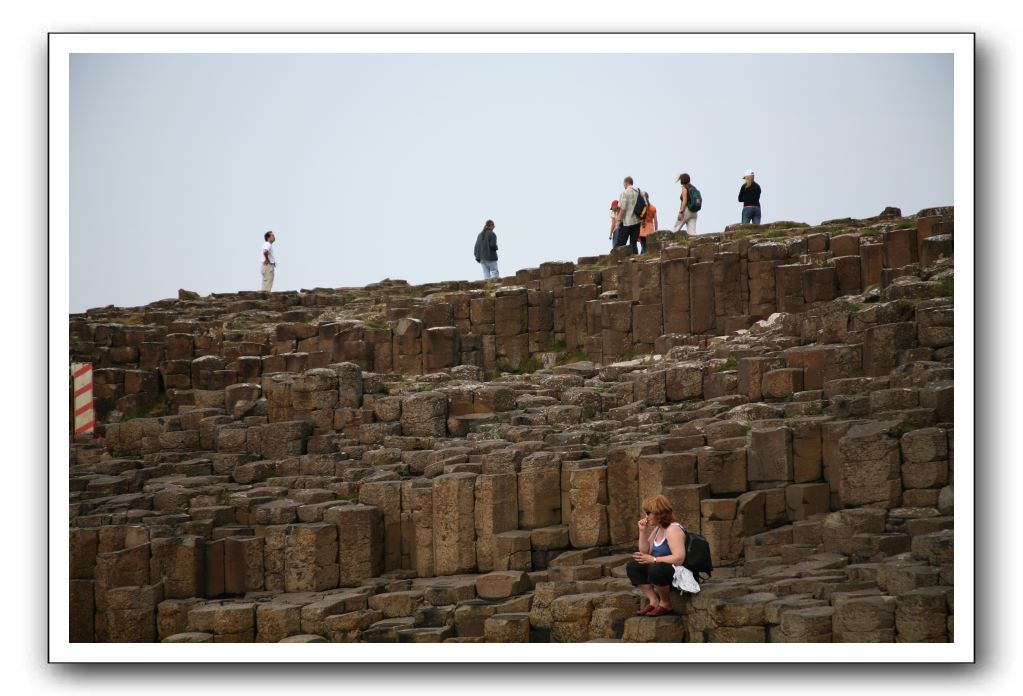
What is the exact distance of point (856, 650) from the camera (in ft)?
49.2

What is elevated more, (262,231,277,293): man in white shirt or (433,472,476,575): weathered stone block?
(262,231,277,293): man in white shirt

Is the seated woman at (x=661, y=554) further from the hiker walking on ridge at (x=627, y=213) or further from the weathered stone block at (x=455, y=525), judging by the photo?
the hiker walking on ridge at (x=627, y=213)

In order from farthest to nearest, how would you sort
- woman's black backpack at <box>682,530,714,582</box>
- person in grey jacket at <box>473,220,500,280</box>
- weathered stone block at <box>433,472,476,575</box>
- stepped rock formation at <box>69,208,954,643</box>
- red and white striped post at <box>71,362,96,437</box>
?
person in grey jacket at <box>473,220,500,280</box>, red and white striped post at <box>71,362,96,437</box>, weathered stone block at <box>433,472,476,575</box>, stepped rock formation at <box>69,208,954,643</box>, woman's black backpack at <box>682,530,714,582</box>

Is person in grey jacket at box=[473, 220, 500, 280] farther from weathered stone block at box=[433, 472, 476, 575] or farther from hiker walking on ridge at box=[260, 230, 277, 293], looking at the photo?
weathered stone block at box=[433, 472, 476, 575]

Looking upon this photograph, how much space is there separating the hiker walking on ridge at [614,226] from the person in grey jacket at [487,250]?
10.4 ft

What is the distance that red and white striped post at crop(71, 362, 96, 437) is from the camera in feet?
92.2

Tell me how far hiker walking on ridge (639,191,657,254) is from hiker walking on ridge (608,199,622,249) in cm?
53

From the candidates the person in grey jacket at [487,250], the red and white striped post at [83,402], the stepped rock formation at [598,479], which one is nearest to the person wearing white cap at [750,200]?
the stepped rock formation at [598,479]

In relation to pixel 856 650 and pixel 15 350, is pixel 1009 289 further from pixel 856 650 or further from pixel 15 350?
pixel 15 350

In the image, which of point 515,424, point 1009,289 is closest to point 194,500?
point 515,424

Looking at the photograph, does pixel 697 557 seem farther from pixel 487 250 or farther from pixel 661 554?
pixel 487 250

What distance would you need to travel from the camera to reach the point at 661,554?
15.9m

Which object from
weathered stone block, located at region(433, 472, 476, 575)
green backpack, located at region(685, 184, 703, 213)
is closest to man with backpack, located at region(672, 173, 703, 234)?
green backpack, located at region(685, 184, 703, 213)
